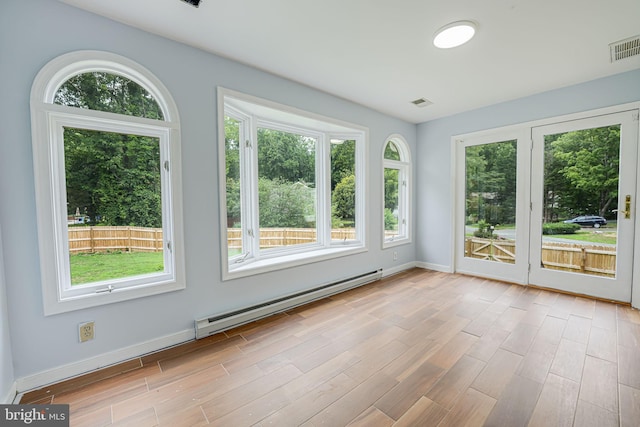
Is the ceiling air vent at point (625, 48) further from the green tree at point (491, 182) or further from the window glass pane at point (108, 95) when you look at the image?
the window glass pane at point (108, 95)

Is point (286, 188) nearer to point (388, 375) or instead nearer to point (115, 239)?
point (115, 239)

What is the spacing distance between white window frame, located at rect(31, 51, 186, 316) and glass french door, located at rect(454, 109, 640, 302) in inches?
160

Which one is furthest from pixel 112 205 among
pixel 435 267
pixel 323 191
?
pixel 435 267

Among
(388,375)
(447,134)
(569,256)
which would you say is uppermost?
(447,134)

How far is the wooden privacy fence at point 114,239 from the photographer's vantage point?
6.21 ft

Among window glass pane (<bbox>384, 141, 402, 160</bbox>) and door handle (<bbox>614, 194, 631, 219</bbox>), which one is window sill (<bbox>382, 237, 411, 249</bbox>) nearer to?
window glass pane (<bbox>384, 141, 402, 160</bbox>)

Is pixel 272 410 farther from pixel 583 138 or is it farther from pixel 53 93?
pixel 583 138

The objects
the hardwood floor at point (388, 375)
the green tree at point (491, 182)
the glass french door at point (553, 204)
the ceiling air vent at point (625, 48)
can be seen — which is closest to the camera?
the hardwood floor at point (388, 375)

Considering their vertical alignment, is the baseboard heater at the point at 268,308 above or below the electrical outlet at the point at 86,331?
below

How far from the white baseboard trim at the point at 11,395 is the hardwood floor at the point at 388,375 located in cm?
8

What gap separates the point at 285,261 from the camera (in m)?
2.91

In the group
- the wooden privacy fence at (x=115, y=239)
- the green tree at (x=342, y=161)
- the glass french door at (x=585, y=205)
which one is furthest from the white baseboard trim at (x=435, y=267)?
the wooden privacy fence at (x=115, y=239)

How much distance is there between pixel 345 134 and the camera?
376 cm

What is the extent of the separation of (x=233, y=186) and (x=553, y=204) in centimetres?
403
